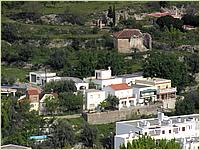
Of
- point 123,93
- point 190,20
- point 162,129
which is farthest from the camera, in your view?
point 190,20

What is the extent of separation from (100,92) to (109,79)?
43 centimetres

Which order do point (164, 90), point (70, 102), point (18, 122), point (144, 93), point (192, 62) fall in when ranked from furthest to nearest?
point (192, 62) → point (164, 90) → point (144, 93) → point (70, 102) → point (18, 122)

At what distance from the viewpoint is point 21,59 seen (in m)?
9.95

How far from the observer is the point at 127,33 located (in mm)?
10891

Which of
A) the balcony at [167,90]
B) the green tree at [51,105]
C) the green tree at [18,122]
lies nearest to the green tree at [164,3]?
the balcony at [167,90]

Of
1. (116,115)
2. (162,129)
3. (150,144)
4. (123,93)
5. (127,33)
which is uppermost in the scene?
(150,144)

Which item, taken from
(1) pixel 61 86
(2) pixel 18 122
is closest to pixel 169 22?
(1) pixel 61 86

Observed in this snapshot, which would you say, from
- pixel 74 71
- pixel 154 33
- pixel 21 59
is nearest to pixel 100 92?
pixel 74 71

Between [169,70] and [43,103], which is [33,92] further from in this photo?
[169,70]

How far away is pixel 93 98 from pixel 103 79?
1.72 feet

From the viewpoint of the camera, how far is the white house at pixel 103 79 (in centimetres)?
822

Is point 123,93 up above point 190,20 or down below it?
below

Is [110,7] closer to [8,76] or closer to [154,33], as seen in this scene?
[154,33]

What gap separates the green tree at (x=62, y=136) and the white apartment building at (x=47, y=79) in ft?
6.02
